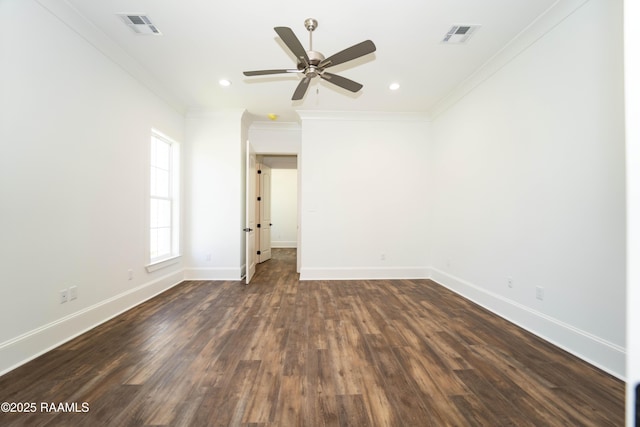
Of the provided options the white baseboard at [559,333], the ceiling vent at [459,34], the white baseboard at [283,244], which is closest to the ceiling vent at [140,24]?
the ceiling vent at [459,34]

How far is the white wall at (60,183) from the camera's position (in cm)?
182

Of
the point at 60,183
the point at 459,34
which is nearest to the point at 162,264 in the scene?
the point at 60,183

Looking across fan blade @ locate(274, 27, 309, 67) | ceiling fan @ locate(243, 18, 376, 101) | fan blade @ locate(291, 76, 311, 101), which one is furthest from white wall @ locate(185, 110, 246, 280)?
fan blade @ locate(274, 27, 309, 67)

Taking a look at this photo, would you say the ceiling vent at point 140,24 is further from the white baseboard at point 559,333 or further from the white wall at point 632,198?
the white baseboard at point 559,333

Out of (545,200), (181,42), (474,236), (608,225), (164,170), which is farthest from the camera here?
(164,170)

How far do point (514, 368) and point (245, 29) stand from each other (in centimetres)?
376

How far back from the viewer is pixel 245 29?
2441 millimetres

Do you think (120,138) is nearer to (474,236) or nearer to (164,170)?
(164,170)

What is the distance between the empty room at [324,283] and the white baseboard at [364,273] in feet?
0.93

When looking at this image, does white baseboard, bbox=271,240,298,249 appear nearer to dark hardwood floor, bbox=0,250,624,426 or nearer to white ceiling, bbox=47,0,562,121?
white ceiling, bbox=47,0,562,121

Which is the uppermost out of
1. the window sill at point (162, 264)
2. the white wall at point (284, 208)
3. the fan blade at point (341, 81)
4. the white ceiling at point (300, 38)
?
the white ceiling at point (300, 38)

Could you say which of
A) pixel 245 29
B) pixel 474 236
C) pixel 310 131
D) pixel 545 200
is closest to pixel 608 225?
pixel 545 200

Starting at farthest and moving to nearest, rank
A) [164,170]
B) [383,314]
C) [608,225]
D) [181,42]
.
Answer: [164,170]
[383,314]
[181,42]
[608,225]

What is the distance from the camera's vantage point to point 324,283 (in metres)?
4.20
